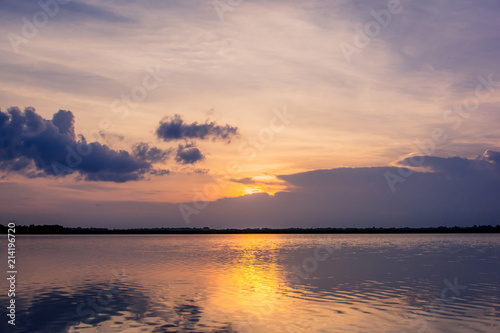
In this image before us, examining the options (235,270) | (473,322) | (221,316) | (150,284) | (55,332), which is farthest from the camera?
(235,270)

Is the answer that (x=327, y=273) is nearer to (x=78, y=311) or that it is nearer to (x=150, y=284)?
(x=150, y=284)

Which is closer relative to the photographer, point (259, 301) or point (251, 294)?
point (259, 301)

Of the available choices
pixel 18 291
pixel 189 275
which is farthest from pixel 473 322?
pixel 18 291

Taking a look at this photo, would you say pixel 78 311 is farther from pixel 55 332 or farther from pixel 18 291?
pixel 18 291

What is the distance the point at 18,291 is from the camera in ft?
102

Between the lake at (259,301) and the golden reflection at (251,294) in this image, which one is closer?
the lake at (259,301)

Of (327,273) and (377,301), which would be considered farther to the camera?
(327,273)

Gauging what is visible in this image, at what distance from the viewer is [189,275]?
1601 inches

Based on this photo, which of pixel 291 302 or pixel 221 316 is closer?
pixel 221 316

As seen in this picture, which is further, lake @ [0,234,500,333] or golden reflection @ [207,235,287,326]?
golden reflection @ [207,235,287,326]

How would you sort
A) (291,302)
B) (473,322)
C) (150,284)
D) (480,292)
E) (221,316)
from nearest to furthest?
(473,322) → (221,316) → (291,302) → (480,292) → (150,284)

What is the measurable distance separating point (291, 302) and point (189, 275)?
54.3 ft

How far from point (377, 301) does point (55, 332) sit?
59.6ft

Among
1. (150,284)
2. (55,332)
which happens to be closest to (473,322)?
(55,332)
